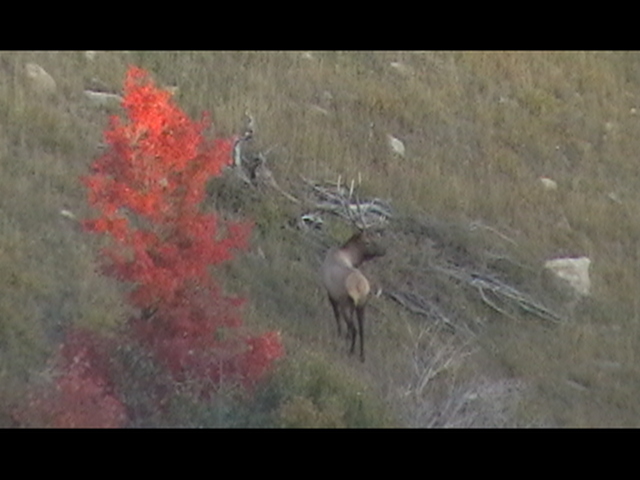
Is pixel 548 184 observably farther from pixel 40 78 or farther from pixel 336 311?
pixel 336 311

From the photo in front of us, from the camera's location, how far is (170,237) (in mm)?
11477

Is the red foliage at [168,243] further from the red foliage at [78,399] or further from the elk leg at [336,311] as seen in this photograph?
the elk leg at [336,311]

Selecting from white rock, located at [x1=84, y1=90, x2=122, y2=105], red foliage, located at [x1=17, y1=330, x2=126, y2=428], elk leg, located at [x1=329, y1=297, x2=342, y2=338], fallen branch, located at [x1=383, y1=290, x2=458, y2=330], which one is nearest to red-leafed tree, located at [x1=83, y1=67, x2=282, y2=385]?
red foliage, located at [x1=17, y1=330, x2=126, y2=428]

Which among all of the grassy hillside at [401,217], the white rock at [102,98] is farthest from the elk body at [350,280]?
the white rock at [102,98]

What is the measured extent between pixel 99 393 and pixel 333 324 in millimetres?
4124

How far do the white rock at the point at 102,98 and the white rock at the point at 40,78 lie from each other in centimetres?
45

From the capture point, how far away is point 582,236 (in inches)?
773

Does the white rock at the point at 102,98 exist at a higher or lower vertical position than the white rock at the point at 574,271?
higher

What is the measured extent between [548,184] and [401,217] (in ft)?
12.3

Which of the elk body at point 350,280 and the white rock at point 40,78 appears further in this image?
the white rock at point 40,78

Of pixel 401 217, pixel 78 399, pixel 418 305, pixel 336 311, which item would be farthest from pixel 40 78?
pixel 78 399

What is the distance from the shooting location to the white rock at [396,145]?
2056 cm
